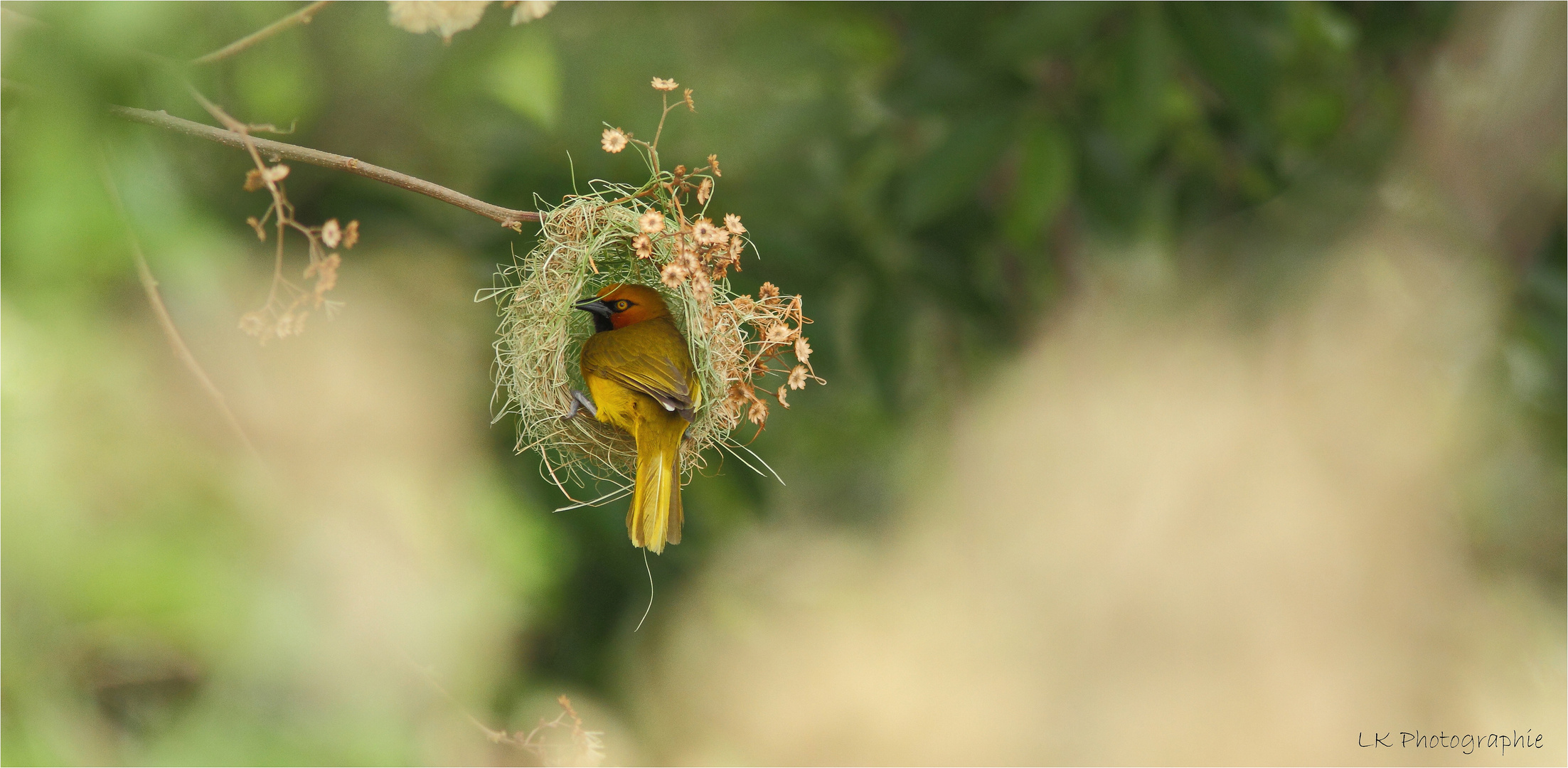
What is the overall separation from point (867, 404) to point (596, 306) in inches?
51.3

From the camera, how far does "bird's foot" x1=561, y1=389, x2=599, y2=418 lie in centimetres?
116

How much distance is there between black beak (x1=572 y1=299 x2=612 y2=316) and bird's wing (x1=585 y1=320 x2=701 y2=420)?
29 millimetres

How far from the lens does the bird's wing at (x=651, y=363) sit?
1.00 m

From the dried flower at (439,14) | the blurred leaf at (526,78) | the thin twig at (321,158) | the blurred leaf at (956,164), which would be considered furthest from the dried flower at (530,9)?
the blurred leaf at (956,164)

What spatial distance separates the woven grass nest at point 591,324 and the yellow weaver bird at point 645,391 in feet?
0.10

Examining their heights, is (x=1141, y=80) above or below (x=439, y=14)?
above

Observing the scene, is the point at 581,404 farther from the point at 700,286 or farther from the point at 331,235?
the point at 331,235

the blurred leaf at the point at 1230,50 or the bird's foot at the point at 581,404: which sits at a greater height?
the blurred leaf at the point at 1230,50

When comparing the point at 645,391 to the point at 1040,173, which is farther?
the point at 1040,173

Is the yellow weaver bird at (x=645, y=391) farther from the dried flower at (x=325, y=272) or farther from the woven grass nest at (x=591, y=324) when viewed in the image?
the dried flower at (x=325, y=272)

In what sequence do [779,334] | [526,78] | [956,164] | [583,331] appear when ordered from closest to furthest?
[779,334]
[583,331]
[526,78]
[956,164]

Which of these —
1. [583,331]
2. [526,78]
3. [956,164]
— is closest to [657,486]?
[583,331]

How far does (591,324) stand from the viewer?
124cm

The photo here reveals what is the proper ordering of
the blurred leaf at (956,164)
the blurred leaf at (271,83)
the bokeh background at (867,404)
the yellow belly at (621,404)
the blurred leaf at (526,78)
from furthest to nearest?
the blurred leaf at (956,164) → the blurred leaf at (526,78) → the blurred leaf at (271,83) → the yellow belly at (621,404) → the bokeh background at (867,404)
